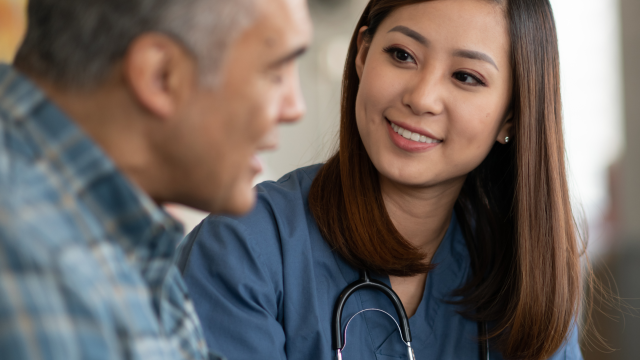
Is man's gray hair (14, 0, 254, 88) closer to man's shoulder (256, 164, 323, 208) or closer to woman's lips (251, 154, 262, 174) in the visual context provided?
woman's lips (251, 154, 262, 174)

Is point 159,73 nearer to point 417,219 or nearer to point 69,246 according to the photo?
point 69,246

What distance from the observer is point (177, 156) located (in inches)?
21.1

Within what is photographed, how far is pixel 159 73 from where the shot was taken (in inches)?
20.3

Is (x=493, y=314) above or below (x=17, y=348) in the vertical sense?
below

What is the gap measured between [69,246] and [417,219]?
965 mm

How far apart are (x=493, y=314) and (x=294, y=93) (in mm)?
843

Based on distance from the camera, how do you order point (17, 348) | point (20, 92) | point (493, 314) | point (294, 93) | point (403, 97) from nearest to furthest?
point (17, 348), point (20, 92), point (294, 93), point (403, 97), point (493, 314)

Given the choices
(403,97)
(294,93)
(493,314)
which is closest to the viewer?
(294,93)

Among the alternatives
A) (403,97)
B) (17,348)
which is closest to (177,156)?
(17,348)

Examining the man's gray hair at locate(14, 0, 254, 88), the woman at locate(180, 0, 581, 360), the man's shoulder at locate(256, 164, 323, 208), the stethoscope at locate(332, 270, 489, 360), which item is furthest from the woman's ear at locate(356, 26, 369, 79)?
the man's gray hair at locate(14, 0, 254, 88)

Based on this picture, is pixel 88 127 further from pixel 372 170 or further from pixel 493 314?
pixel 493 314

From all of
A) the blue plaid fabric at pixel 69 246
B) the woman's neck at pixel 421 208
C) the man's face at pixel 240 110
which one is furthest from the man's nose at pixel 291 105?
the woman's neck at pixel 421 208

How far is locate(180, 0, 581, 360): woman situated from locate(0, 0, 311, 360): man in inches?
18.3

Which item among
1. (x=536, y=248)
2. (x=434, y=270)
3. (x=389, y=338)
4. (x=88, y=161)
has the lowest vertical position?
(x=389, y=338)
